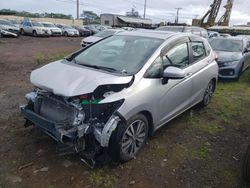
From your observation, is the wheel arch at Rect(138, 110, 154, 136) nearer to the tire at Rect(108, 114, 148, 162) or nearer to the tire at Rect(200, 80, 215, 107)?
the tire at Rect(108, 114, 148, 162)

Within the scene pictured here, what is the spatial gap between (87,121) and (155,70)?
4.14 feet

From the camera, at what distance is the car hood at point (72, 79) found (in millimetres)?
3188

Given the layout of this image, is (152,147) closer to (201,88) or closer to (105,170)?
(105,170)

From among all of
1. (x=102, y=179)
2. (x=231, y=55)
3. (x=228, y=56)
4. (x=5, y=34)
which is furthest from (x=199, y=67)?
(x=5, y=34)

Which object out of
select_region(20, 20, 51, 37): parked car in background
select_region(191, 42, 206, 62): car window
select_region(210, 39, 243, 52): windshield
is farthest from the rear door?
select_region(20, 20, 51, 37): parked car in background

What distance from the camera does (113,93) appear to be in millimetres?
3318

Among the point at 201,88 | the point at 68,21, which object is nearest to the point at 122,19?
the point at 68,21

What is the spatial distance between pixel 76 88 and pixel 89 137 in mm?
622

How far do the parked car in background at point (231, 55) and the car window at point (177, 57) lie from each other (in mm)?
4549

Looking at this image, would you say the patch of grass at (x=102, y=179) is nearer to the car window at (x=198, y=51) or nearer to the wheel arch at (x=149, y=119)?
the wheel arch at (x=149, y=119)

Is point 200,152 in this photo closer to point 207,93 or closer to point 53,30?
point 207,93

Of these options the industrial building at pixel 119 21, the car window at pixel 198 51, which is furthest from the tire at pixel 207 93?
the industrial building at pixel 119 21

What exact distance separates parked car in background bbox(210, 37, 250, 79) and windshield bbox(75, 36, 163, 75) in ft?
17.1

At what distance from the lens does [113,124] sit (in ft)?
10.5
